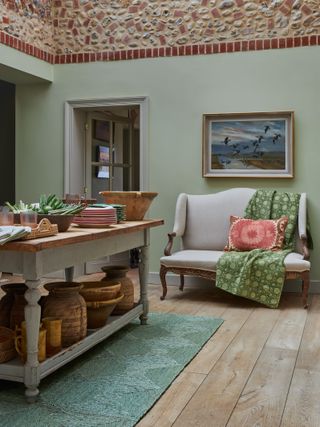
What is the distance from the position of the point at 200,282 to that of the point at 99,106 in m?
2.34

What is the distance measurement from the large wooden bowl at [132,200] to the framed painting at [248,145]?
2.01 meters

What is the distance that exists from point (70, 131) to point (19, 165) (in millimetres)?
790

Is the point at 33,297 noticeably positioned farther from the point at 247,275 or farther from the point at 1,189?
the point at 1,189

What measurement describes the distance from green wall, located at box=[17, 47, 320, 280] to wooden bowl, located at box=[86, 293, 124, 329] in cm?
262

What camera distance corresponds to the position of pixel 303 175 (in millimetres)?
5496

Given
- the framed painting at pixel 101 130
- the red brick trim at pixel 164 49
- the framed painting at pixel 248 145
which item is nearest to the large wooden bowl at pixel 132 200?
the framed painting at pixel 248 145

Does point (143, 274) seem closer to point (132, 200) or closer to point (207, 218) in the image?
point (132, 200)

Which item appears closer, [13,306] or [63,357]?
[63,357]

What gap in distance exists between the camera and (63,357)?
2797 millimetres

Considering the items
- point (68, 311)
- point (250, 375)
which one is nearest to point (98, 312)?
point (68, 311)

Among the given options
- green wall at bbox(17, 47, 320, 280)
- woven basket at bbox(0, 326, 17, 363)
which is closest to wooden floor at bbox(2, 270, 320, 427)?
woven basket at bbox(0, 326, 17, 363)

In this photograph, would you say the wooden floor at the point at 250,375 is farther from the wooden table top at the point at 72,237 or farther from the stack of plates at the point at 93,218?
the stack of plates at the point at 93,218

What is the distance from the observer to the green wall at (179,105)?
5.48 m

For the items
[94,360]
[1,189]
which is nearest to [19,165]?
[1,189]
